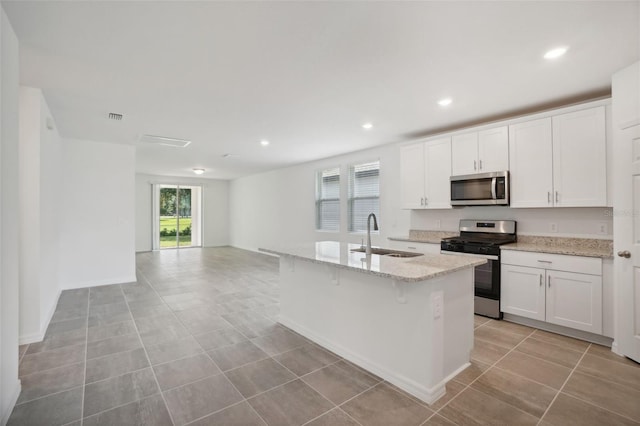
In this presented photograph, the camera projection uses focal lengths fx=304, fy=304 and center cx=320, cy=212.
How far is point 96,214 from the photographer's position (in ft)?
16.7

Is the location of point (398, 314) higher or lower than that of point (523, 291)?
higher

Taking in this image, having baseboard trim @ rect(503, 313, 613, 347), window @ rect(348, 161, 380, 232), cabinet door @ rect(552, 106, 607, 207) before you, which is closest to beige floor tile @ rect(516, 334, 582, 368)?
baseboard trim @ rect(503, 313, 613, 347)

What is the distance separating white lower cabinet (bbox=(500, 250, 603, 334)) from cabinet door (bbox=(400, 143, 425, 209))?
4.84ft

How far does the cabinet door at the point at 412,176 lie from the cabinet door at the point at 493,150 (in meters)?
0.85

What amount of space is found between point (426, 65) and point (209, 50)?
1747 millimetres

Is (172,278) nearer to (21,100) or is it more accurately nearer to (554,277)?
(21,100)

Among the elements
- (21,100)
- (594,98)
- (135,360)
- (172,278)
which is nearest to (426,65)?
(594,98)

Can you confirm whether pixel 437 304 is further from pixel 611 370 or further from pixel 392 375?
pixel 611 370

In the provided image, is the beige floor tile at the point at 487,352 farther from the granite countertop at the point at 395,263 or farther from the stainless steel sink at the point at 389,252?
the stainless steel sink at the point at 389,252

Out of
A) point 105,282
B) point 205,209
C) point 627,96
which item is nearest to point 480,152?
point 627,96

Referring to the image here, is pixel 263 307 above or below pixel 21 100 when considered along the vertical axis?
below

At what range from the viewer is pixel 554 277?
3115mm

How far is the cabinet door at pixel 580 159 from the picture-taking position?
9.77ft

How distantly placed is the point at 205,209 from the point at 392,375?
9930mm
